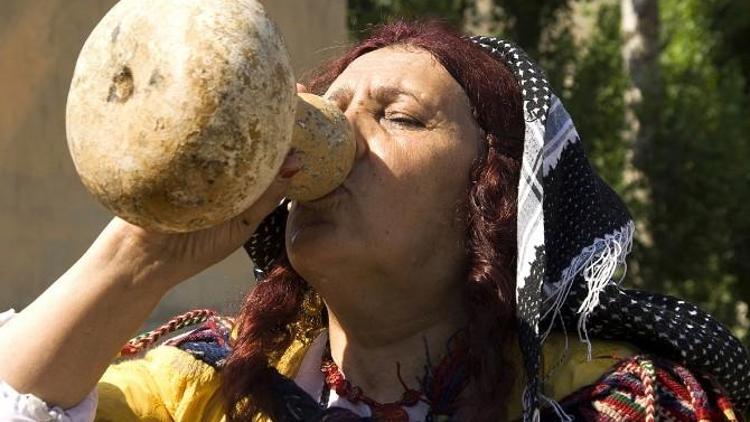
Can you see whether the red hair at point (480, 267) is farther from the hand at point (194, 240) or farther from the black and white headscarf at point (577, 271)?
the hand at point (194, 240)

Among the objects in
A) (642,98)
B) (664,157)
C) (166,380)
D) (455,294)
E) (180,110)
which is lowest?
(664,157)

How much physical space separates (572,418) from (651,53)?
745 cm

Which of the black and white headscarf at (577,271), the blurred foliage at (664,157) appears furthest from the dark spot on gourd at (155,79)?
the blurred foliage at (664,157)

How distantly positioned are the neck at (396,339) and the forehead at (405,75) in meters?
0.38

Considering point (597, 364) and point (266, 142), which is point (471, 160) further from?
point (266, 142)

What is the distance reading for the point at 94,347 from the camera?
7.54 ft

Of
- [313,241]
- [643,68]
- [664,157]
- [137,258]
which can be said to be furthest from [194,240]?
[643,68]

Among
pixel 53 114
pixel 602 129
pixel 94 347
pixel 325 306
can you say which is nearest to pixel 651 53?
pixel 602 129

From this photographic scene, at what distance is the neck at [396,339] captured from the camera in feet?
8.73

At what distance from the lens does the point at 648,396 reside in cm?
248

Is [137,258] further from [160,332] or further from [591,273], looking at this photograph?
[591,273]

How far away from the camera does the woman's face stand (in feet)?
8.26

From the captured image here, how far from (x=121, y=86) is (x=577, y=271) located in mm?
946

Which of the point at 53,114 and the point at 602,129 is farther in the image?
the point at 602,129
